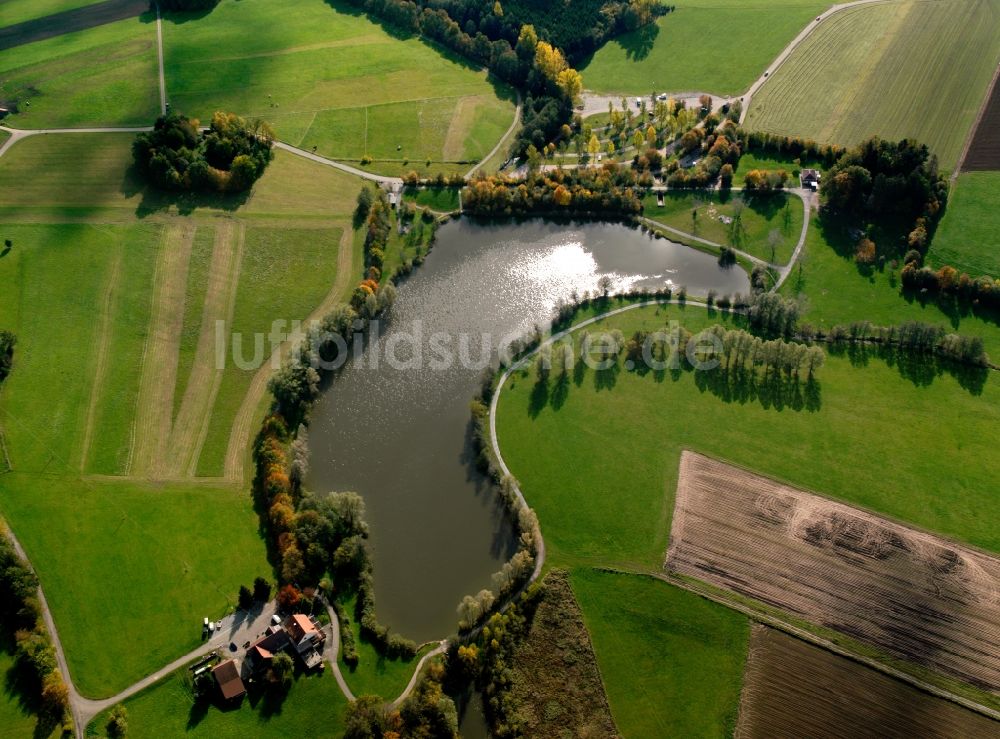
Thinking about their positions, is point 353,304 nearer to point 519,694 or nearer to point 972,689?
point 519,694

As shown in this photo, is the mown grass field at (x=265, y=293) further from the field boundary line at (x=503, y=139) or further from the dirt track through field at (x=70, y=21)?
the dirt track through field at (x=70, y=21)

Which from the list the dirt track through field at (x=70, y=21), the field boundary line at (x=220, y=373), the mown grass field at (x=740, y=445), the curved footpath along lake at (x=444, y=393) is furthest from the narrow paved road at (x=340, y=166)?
the dirt track through field at (x=70, y=21)

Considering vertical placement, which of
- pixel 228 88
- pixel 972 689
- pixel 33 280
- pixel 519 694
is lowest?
pixel 519 694

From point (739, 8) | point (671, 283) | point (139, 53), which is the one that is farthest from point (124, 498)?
point (739, 8)

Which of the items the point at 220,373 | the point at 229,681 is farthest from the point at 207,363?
the point at 229,681

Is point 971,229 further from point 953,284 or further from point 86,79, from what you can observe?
point 86,79

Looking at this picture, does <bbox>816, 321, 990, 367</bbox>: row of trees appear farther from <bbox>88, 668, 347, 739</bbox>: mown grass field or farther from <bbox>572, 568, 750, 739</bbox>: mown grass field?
<bbox>88, 668, 347, 739</bbox>: mown grass field

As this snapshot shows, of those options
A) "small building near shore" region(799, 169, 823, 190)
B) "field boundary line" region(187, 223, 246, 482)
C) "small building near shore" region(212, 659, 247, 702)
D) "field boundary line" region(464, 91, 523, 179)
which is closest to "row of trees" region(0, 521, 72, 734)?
"small building near shore" region(212, 659, 247, 702)

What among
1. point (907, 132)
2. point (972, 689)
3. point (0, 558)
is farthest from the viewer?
point (907, 132)
